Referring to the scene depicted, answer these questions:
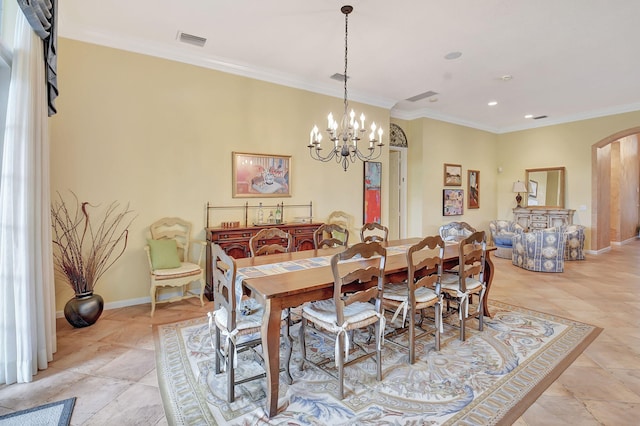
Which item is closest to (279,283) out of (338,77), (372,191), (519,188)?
(338,77)

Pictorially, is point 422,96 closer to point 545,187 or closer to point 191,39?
point 191,39

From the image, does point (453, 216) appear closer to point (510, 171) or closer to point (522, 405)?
point (510, 171)

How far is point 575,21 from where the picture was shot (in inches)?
130

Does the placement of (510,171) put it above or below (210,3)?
below

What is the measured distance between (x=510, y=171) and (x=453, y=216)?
8.33ft

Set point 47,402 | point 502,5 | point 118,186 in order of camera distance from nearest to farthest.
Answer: point 47,402 < point 502,5 < point 118,186

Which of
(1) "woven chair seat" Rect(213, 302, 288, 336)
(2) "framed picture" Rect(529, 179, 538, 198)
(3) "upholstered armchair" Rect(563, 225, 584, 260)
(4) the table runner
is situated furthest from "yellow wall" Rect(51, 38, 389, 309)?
(2) "framed picture" Rect(529, 179, 538, 198)

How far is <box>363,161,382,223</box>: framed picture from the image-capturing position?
5922mm

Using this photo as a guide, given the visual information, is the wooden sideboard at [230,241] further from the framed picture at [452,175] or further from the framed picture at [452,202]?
the framed picture at [452,175]

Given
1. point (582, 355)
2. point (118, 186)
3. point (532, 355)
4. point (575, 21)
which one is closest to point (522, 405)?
point (532, 355)

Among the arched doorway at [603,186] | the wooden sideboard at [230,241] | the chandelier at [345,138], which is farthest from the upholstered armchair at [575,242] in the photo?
the wooden sideboard at [230,241]

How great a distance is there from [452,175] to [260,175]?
16.3 feet

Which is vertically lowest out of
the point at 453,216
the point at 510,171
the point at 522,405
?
the point at 522,405

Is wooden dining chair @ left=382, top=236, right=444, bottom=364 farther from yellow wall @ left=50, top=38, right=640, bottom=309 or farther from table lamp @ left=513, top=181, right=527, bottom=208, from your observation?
table lamp @ left=513, top=181, right=527, bottom=208
